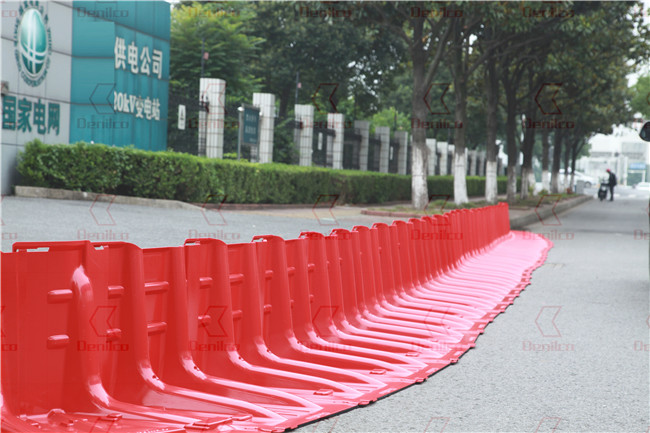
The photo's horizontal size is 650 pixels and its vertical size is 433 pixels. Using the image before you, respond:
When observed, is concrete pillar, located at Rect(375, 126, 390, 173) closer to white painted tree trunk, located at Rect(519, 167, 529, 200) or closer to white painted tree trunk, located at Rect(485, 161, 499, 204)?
white painted tree trunk, located at Rect(519, 167, 529, 200)

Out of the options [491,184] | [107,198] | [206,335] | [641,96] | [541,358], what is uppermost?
[641,96]

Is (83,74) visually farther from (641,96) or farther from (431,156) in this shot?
(641,96)

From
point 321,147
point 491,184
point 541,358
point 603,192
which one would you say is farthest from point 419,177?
point 603,192

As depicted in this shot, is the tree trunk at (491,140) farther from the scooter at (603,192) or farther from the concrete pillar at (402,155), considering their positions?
the scooter at (603,192)

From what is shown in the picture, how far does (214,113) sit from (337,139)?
10.2 m

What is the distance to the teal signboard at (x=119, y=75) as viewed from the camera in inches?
862

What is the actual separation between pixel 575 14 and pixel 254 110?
1003 centimetres

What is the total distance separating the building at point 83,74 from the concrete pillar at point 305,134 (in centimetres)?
758

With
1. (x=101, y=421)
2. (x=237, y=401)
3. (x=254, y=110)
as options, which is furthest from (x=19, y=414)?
(x=254, y=110)

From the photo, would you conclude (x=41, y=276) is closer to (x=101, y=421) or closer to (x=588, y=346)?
(x=101, y=421)

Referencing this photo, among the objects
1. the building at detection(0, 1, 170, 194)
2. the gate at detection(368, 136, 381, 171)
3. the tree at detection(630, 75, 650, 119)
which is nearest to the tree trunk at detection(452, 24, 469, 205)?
the building at detection(0, 1, 170, 194)

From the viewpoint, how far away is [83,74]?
2188cm

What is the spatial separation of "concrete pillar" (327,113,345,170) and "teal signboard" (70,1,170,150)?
10.7m

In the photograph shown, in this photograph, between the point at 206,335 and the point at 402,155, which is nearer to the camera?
the point at 206,335
